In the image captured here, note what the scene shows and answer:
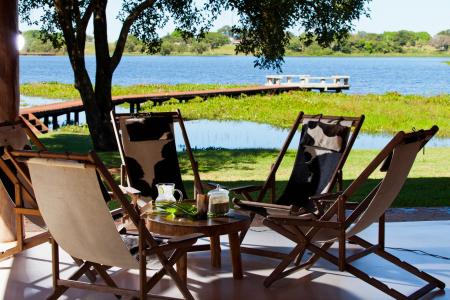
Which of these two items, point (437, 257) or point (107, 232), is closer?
point (107, 232)

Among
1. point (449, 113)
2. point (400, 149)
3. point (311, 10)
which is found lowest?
point (449, 113)

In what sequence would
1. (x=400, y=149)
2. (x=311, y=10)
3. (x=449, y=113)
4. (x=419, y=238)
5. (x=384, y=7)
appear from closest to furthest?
(x=400, y=149) < (x=419, y=238) < (x=311, y=10) < (x=449, y=113) < (x=384, y=7)

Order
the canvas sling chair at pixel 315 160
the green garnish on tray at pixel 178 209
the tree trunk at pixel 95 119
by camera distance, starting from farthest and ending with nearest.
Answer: the tree trunk at pixel 95 119 → the canvas sling chair at pixel 315 160 → the green garnish on tray at pixel 178 209

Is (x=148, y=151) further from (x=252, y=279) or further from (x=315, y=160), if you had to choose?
(x=252, y=279)

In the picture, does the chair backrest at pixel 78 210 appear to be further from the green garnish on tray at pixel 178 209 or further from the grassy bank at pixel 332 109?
the grassy bank at pixel 332 109

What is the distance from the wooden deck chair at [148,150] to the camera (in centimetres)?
509

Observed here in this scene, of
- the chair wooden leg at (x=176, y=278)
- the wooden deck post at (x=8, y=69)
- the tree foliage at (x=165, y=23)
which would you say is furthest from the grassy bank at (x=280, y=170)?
the chair wooden leg at (x=176, y=278)

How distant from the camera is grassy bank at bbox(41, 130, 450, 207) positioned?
25.7 ft

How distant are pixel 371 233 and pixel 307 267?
1.25m

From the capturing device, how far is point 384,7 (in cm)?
4916

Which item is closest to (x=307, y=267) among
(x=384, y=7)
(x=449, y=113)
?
(x=449, y=113)

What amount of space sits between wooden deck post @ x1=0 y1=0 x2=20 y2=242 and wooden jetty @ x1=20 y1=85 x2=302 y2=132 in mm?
11324

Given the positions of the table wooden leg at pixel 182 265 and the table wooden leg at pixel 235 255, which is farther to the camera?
the table wooden leg at pixel 235 255

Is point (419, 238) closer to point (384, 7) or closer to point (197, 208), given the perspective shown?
point (197, 208)
